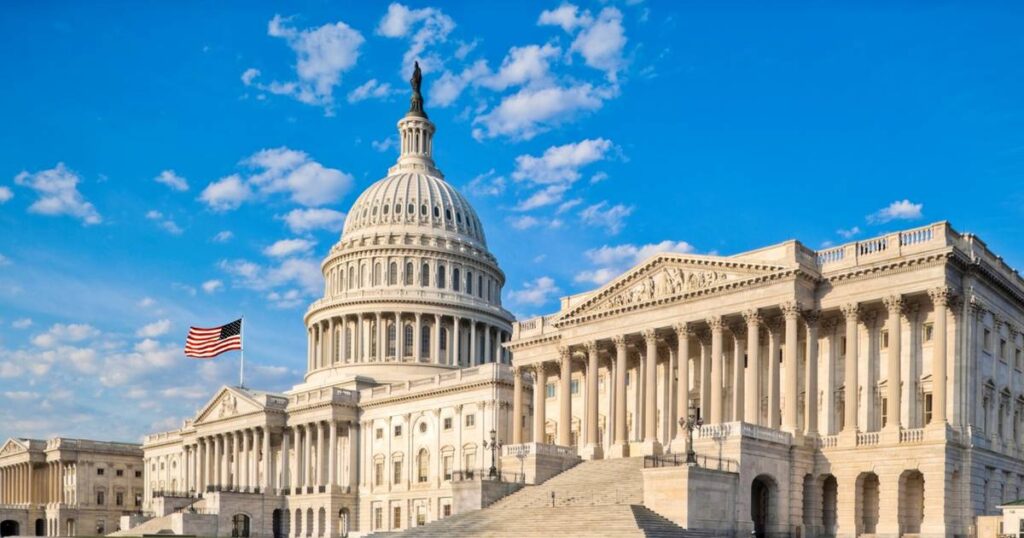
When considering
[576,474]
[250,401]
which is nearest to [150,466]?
[250,401]

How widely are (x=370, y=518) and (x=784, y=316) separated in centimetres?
5893

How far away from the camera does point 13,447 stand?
172m

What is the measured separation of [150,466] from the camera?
160 metres

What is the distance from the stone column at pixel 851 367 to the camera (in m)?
64.4

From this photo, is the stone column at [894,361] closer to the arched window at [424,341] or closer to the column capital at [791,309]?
the column capital at [791,309]

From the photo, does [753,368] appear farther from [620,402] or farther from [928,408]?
[620,402]

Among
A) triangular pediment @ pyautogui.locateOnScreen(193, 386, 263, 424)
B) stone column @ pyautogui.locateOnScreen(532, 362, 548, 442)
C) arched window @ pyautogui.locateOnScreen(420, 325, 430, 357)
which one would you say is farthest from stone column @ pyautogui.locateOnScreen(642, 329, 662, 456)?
arched window @ pyautogui.locateOnScreen(420, 325, 430, 357)

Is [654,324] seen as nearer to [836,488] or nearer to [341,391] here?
[836,488]

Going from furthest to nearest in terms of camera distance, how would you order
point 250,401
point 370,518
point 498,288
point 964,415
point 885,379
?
1. point 498,288
2. point 250,401
3. point 370,518
4. point 885,379
5. point 964,415

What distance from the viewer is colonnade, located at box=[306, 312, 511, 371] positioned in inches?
5325

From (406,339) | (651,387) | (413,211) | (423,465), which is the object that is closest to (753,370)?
(651,387)

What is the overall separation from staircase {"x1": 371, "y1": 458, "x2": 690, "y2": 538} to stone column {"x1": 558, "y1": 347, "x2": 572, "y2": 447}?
6.50 meters

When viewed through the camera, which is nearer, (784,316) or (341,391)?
(784,316)

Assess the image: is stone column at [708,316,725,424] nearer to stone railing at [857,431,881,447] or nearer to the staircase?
the staircase
